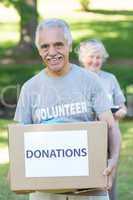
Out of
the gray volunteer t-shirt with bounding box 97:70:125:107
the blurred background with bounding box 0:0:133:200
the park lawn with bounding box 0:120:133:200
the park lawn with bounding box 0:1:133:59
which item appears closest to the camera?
the gray volunteer t-shirt with bounding box 97:70:125:107

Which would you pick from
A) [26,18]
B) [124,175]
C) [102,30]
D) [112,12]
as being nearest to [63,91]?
[124,175]

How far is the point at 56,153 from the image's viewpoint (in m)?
4.05

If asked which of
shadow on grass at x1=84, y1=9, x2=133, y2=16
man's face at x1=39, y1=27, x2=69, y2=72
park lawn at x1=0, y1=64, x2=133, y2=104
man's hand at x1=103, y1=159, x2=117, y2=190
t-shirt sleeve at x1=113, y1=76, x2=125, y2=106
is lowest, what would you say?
shadow on grass at x1=84, y1=9, x2=133, y2=16

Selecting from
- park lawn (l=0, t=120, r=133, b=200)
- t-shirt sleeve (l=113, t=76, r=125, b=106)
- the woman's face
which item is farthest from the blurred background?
the woman's face

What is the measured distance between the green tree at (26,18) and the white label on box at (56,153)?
14.0 m

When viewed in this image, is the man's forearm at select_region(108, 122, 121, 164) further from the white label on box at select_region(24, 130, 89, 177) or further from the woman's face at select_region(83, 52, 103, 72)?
the woman's face at select_region(83, 52, 103, 72)

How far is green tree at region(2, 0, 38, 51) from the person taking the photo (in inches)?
740

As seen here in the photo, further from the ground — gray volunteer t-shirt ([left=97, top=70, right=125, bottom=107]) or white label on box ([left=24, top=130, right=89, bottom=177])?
white label on box ([left=24, top=130, right=89, bottom=177])

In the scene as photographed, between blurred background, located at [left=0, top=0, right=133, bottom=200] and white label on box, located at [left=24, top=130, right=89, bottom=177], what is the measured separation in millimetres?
3512

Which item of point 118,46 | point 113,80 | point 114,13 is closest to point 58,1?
point 114,13

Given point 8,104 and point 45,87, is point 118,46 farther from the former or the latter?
point 45,87

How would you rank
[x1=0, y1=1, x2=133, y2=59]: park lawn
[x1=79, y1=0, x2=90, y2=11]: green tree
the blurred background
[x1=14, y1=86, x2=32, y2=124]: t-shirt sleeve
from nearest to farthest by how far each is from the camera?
[x1=14, y1=86, x2=32, y2=124]: t-shirt sleeve, the blurred background, [x1=0, y1=1, x2=133, y2=59]: park lawn, [x1=79, y1=0, x2=90, y2=11]: green tree

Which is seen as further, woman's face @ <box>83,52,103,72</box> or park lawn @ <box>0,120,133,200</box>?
park lawn @ <box>0,120,133,200</box>

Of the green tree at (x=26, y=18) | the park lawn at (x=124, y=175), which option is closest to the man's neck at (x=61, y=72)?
the park lawn at (x=124, y=175)
